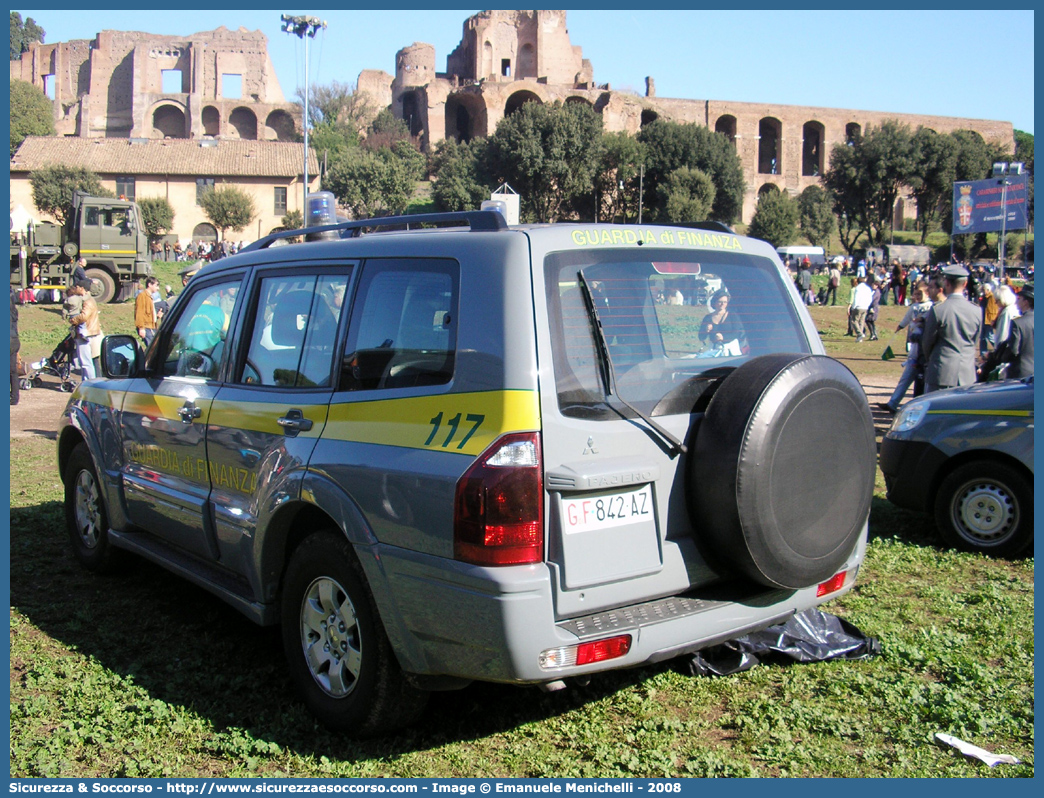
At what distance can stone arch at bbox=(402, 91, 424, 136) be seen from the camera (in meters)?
82.1

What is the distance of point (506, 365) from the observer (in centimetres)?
287

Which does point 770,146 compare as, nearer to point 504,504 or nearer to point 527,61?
point 527,61

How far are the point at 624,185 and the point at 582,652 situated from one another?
199 ft

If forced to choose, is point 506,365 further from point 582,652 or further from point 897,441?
point 897,441

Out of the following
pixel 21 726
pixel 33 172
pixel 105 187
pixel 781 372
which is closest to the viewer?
pixel 781 372

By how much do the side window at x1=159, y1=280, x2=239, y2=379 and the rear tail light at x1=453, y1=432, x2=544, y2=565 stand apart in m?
1.99

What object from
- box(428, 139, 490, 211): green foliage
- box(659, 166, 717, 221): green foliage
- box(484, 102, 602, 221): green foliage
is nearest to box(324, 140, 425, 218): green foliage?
box(428, 139, 490, 211): green foliage

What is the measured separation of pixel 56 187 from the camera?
54031mm

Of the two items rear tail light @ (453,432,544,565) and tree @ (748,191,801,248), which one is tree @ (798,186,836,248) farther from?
rear tail light @ (453,432,544,565)

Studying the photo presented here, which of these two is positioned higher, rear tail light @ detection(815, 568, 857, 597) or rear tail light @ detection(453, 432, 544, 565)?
rear tail light @ detection(453, 432, 544, 565)

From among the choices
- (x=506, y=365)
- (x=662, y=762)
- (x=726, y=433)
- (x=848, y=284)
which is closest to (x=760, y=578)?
(x=726, y=433)

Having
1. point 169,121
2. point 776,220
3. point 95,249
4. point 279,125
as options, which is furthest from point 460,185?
point 169,121

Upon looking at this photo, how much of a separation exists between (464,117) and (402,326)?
276ft

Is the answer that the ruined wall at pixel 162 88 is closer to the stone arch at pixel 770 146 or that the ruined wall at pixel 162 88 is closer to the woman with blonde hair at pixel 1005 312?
the stone arch at pixel 770 146
